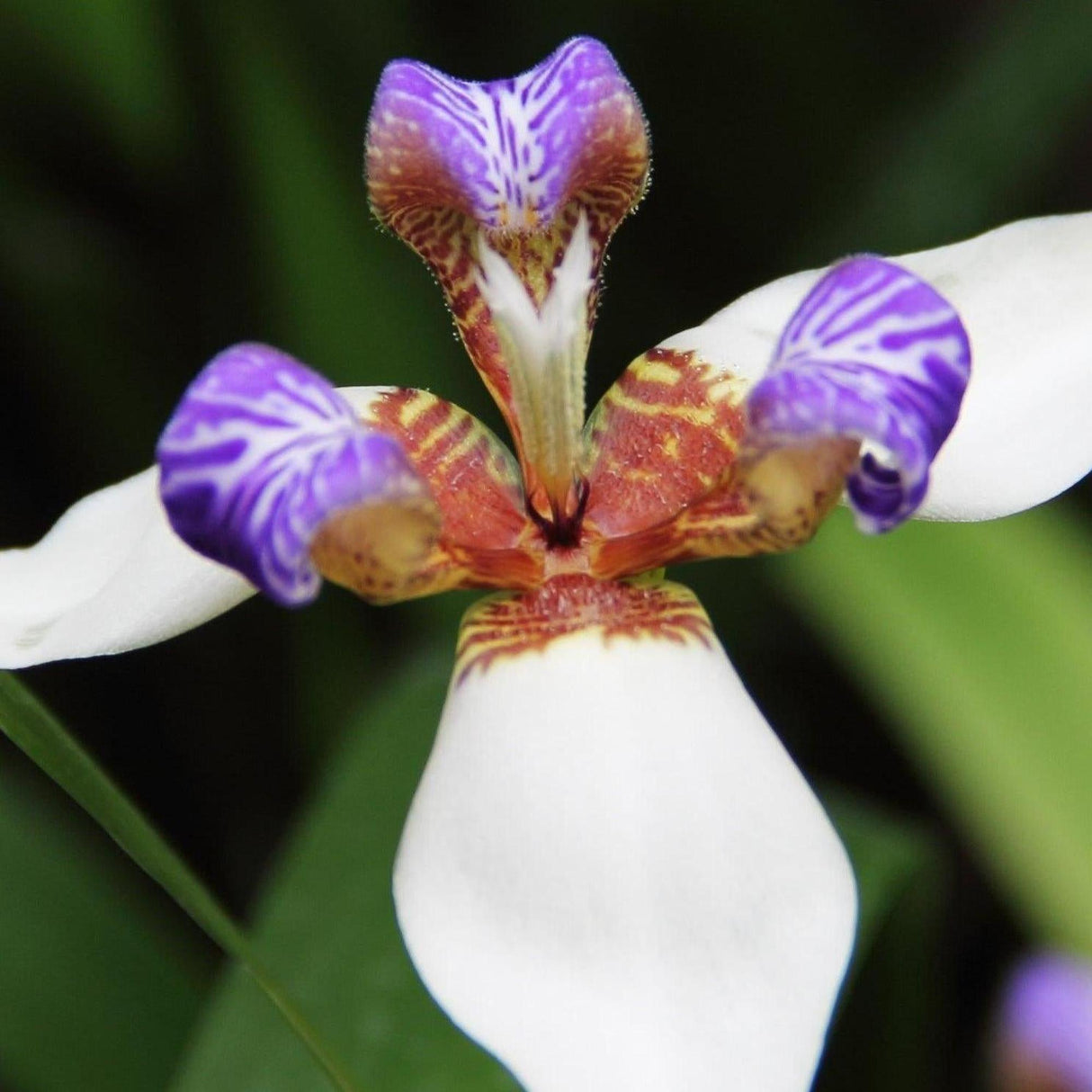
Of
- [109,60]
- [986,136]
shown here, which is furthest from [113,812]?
[986,136]

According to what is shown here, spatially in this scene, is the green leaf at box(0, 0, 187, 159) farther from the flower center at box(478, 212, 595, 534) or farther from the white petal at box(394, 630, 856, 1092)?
the white petal at box(394, 630, 856, 1092)

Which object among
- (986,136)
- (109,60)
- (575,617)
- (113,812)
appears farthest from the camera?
(986,136)

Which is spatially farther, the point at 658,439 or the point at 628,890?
the point at 658,439

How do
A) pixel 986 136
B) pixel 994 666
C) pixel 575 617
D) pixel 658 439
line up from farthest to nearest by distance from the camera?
pixel 986 136 → pixel 994 666 → pixel 658 439 → pixel 575 617

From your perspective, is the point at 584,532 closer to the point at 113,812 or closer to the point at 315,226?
the point at 113,812

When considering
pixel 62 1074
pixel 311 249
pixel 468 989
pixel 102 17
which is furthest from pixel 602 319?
pixel 468 989

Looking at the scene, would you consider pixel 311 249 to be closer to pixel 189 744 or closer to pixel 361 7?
pixel 361 7

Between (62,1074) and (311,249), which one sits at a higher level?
(311,249)
